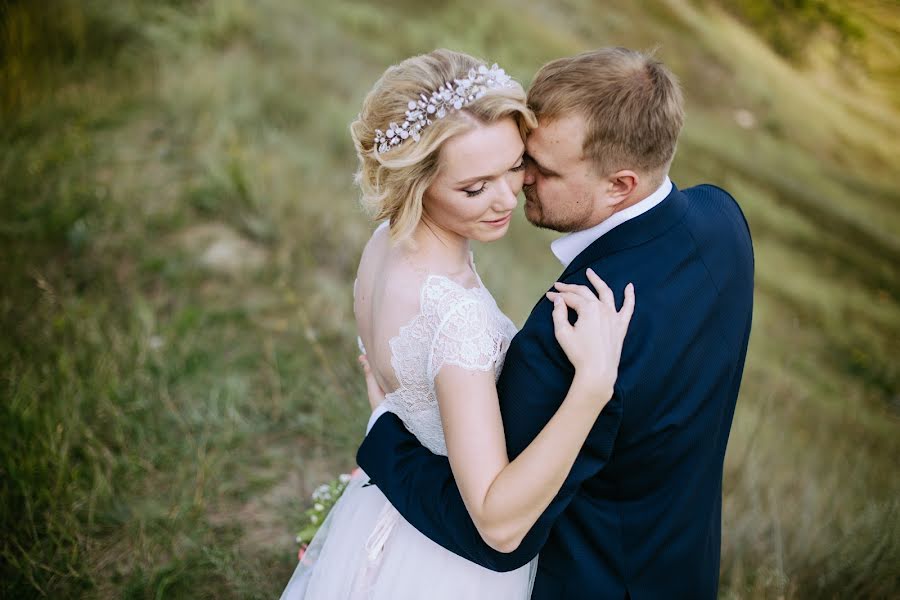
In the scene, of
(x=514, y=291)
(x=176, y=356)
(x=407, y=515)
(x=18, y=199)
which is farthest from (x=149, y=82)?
(x=407, y=515)

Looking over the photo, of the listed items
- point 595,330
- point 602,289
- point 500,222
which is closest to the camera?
point 595,330

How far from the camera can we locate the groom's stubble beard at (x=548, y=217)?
2.30 m

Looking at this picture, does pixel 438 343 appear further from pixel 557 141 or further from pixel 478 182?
pixel 557 141

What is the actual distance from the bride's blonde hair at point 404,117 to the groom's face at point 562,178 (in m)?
0.07

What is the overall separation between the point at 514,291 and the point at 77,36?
6.31 m

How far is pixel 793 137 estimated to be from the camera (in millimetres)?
8609

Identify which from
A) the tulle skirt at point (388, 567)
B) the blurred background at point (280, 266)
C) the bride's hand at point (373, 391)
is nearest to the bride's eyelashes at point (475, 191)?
the bride's hand at point (373, 391)

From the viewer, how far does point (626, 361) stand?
1.91 meters

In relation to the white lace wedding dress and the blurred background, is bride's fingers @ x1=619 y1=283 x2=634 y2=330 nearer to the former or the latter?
the white lace wedding dress

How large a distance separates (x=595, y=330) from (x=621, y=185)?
612 millimetres

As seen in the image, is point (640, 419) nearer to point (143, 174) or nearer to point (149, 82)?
point (143, 174)

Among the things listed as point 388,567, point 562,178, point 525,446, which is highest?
point 562,178

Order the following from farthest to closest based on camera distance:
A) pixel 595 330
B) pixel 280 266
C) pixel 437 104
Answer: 1. pixel 280 266
2. pixel 437 104
3. pixel 595 330

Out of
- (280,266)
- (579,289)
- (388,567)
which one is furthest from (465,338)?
(280,266)
